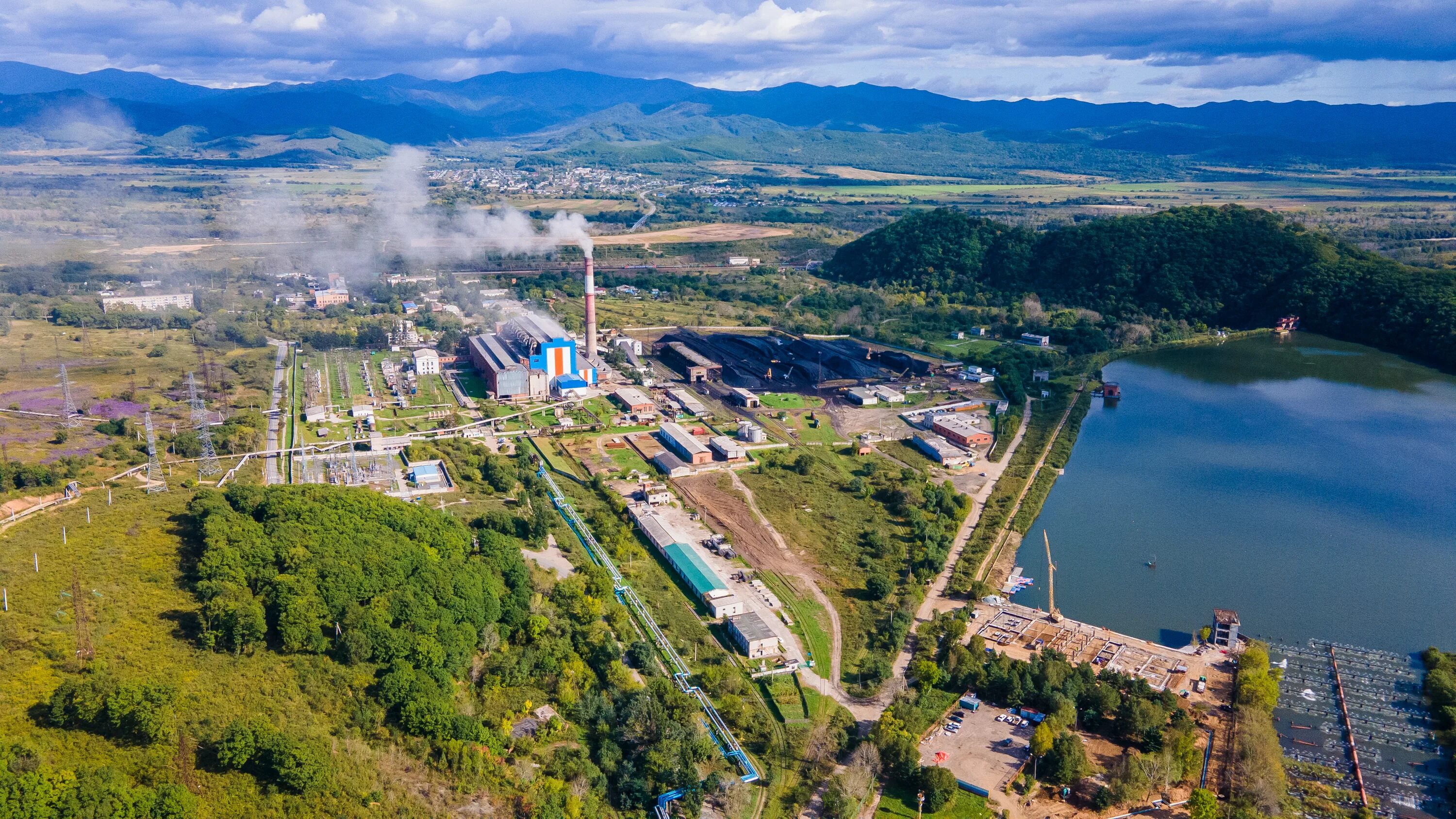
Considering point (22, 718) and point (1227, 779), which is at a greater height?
point (22, 718)

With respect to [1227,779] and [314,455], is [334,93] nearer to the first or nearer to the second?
[314,455]

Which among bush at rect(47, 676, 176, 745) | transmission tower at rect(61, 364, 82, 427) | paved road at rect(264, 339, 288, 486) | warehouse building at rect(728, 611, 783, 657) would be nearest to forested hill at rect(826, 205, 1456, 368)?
paved road at rect(264, 339, 288, 486)

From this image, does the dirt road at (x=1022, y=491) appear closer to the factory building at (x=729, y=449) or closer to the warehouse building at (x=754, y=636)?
the warehouse building at (x=754, y=636)

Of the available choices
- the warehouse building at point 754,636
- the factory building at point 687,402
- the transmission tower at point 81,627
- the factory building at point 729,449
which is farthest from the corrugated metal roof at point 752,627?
the factory building at point 687,402

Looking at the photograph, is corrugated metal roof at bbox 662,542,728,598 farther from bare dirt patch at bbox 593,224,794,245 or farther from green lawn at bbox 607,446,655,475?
bare dirt patch at bbox 593,224,794,245

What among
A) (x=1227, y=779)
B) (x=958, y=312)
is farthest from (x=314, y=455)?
(x=958, y=312)

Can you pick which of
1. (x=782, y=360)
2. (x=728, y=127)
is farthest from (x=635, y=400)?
(x=728, y=127)

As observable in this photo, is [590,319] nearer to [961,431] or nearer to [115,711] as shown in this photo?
[961,431]
